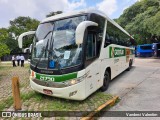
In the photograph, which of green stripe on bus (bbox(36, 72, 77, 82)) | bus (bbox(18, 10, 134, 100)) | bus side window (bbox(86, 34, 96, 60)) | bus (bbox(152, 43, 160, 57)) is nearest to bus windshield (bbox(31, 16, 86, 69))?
bus (bbox(18, 10, 134, 100))

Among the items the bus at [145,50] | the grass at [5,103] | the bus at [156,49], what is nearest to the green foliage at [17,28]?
the bus at [145,50]

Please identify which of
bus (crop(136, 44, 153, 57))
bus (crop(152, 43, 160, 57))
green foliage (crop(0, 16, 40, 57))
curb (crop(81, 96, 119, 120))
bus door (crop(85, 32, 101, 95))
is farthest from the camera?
green foliage (crop(0, 16, 40, 57))

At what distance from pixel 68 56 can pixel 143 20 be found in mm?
24072

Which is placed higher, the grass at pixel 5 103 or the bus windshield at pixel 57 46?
the bus windshield at pixel 57 46

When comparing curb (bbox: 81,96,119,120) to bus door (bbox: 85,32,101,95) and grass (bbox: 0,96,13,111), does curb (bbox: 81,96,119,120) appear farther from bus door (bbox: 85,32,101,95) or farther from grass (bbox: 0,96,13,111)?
grass (bbox: 0,96,13,111)

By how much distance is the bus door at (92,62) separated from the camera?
17.2 feet

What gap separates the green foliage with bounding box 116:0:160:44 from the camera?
67.5ft

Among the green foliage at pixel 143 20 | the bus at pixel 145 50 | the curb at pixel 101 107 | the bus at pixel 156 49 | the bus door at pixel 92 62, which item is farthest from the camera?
the bus at pixel 145 50

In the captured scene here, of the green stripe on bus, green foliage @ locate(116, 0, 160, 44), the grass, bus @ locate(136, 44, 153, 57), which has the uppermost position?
green foliage @ locate(116, 0, 160, 44)

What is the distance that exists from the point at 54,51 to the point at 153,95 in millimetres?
4261

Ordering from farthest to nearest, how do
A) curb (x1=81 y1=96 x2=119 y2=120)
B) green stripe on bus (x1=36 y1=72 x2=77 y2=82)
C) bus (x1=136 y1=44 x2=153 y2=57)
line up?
bus (x1=136 y1=44 x2=153 y2=57) < green stripe on bus (x1=36 y1=72 x2=77 y2=82) < curb (x1=81 y1=96 x2=119 y2=120)

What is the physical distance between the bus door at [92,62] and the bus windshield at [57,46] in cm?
49

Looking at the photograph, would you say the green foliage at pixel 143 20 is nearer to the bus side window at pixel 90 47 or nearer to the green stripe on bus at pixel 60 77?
the bus side window at pixel 90 47

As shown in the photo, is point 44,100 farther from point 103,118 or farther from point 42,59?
point 103,118
